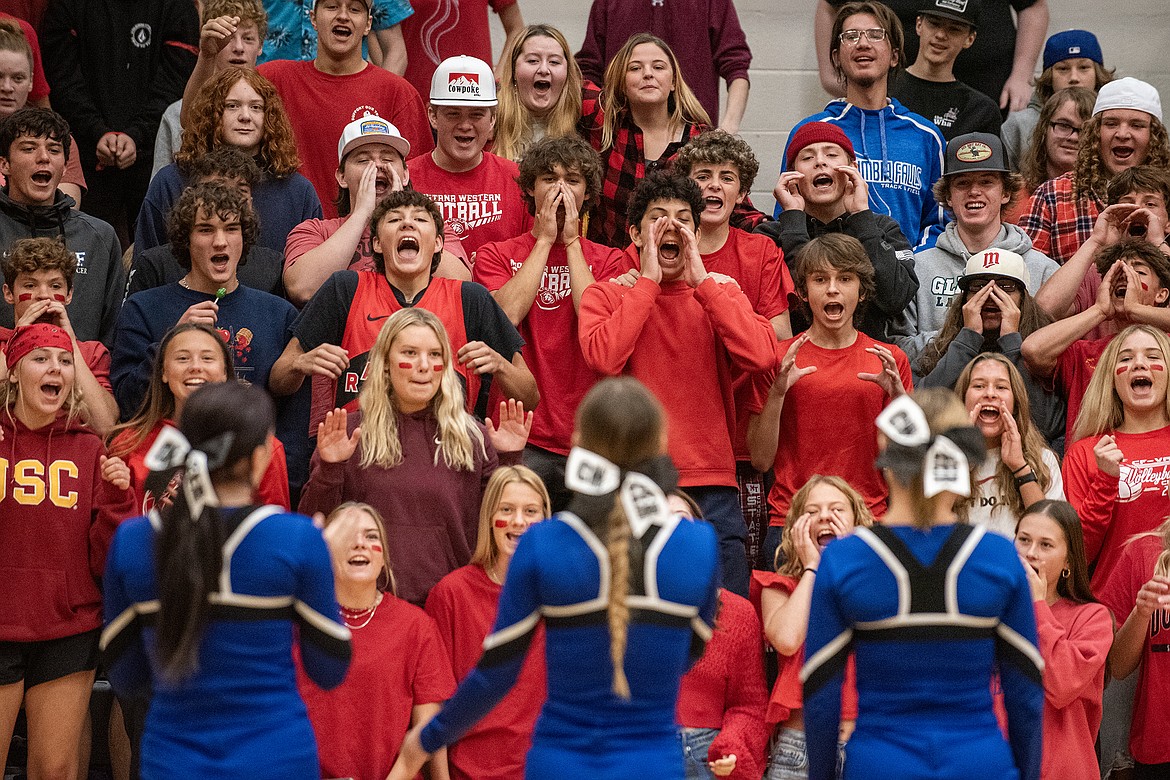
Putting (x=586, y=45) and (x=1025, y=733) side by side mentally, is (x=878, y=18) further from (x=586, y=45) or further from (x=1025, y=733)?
(x=1025, y=733)

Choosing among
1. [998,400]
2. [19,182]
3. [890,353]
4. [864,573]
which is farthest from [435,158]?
[864,573]

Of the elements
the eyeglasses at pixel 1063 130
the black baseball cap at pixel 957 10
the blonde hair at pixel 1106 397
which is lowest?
the blonde hair at pixel 1106 397

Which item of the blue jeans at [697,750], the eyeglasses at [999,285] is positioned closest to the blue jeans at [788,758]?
the blue jeans at [697,750]

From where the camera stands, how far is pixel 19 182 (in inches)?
258

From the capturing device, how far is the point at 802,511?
5.38m

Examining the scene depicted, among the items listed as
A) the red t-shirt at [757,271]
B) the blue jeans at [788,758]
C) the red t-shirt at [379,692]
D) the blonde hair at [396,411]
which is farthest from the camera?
the red t-shirt at [757,271]

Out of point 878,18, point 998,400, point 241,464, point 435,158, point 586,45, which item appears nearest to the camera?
point 241,464

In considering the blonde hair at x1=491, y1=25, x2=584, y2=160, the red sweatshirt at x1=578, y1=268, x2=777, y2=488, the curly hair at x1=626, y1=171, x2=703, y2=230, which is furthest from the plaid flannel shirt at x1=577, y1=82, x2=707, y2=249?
the red sweatshirt at x1=578, y1=268, x2=777, y2=488

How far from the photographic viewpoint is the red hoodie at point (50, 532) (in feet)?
16.9

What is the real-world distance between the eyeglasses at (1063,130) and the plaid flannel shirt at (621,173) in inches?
85.8

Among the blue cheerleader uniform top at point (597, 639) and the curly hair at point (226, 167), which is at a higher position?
the curly hair at point (226, 167)

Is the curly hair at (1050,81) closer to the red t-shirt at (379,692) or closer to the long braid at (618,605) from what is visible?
the red t-shirt at (379,692)

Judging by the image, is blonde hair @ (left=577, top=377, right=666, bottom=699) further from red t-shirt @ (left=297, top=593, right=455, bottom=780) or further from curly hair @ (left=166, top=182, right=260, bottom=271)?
curly hair @ (left=166, top=182, right=260, bottom=271)

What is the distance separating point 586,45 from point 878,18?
1668 mm
